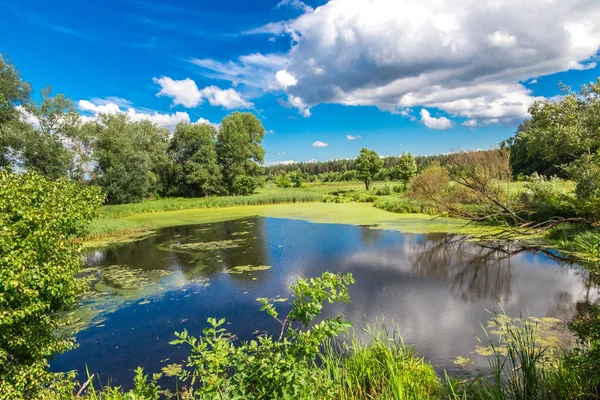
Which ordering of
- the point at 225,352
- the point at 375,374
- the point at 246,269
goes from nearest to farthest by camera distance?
the point at 225,352 → the point at 375,374 → the point at 246,269

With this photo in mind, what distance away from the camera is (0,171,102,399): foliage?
2.76m

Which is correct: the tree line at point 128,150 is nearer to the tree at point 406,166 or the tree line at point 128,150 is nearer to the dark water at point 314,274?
the dark water at point 314,274

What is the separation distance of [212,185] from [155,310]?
2657 cm

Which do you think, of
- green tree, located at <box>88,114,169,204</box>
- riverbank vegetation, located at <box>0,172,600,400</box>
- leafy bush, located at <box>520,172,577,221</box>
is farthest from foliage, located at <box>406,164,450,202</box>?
green tree, located at <box>88,114,169,204</box>

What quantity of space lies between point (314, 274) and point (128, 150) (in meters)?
22.7

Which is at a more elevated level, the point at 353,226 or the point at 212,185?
the point at 212,185

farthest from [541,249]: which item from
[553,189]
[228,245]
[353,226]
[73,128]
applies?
[73,128]

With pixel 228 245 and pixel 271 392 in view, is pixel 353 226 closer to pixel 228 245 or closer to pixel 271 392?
pixel 228 245

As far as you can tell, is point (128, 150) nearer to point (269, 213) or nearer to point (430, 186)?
point (269, 213)

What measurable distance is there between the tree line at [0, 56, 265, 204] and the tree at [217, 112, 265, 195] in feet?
0.34

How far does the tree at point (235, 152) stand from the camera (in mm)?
33281

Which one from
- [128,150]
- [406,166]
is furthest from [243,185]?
[406,166]

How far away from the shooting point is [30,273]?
9.32ft

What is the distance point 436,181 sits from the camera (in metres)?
17.8
